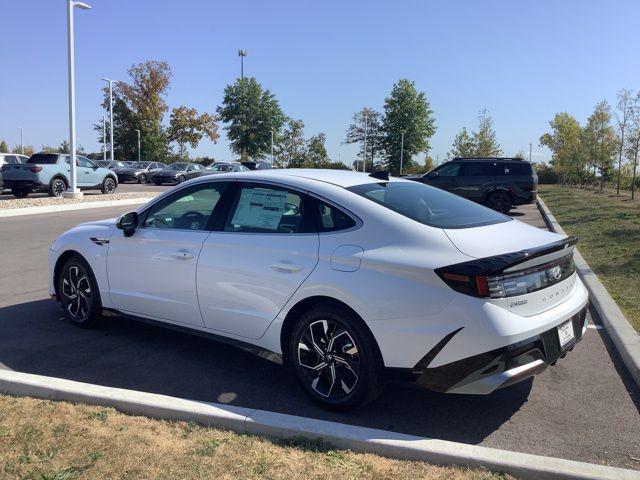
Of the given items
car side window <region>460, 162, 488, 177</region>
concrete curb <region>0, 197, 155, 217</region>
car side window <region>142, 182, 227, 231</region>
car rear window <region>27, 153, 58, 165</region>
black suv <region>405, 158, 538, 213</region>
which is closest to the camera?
car side window <region>142, 182, 227, 231</region>

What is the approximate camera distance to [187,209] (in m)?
4.80

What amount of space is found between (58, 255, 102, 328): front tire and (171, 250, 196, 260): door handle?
121 cm

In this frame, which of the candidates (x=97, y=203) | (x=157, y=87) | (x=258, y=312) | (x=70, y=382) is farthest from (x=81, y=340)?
(x=157, y=87)

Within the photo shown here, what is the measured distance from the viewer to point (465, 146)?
43.8m

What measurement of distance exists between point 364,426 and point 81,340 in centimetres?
297

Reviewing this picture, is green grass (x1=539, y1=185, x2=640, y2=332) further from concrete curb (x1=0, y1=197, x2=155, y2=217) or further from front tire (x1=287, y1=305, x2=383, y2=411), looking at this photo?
concrete curb (x1=0, y1=197, x2=155, y2=217)

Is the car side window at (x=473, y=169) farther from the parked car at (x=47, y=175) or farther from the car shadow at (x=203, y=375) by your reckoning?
the car shadow at (x=203, y=375)

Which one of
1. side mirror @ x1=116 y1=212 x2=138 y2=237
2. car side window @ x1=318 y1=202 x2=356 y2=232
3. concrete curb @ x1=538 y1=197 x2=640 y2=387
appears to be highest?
car side window @ x1=318 y1=202 x2=356 y2=232

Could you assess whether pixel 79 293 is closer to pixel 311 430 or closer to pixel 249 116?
pixel 311 430

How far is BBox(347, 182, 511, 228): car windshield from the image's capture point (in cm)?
385

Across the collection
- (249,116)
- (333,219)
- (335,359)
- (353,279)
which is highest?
(249,116)

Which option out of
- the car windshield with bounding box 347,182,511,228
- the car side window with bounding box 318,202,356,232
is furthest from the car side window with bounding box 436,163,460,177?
the car side window with bounding box 318,202,356,232

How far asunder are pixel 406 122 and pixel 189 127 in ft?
84.5

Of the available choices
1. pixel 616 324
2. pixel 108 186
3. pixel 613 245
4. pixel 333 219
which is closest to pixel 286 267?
pixel 333 219
